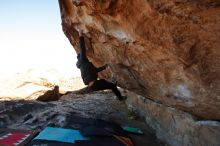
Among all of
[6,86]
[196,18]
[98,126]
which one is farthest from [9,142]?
[6,86]

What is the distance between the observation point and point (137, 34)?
534 centimetres

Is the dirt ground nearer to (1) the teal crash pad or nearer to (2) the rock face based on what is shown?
(1) the teal crash pad

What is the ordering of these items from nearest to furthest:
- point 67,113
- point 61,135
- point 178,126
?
point 178,126 < point 61,135 < point 67,113

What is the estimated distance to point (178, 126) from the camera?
6676 millimetres

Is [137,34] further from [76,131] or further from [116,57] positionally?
[76,131]

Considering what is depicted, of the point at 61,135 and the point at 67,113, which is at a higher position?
the point at 67,113

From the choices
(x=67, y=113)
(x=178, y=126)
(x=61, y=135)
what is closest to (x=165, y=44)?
(x=178, y=126)

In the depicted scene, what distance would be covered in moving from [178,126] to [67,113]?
3944mm

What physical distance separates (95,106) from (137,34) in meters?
6.27

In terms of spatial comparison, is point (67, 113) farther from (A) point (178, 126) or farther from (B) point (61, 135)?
(A) point (178, 126)

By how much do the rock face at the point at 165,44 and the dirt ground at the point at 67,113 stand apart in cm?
175

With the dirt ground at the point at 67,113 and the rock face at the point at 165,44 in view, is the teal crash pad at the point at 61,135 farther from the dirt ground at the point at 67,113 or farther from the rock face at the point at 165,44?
the rock face at the point at 165,44

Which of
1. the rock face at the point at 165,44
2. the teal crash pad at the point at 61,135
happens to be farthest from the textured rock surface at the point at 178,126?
the teal crash pad at the point at 61,135

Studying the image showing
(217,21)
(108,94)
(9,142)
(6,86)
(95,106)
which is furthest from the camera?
(6,86)
